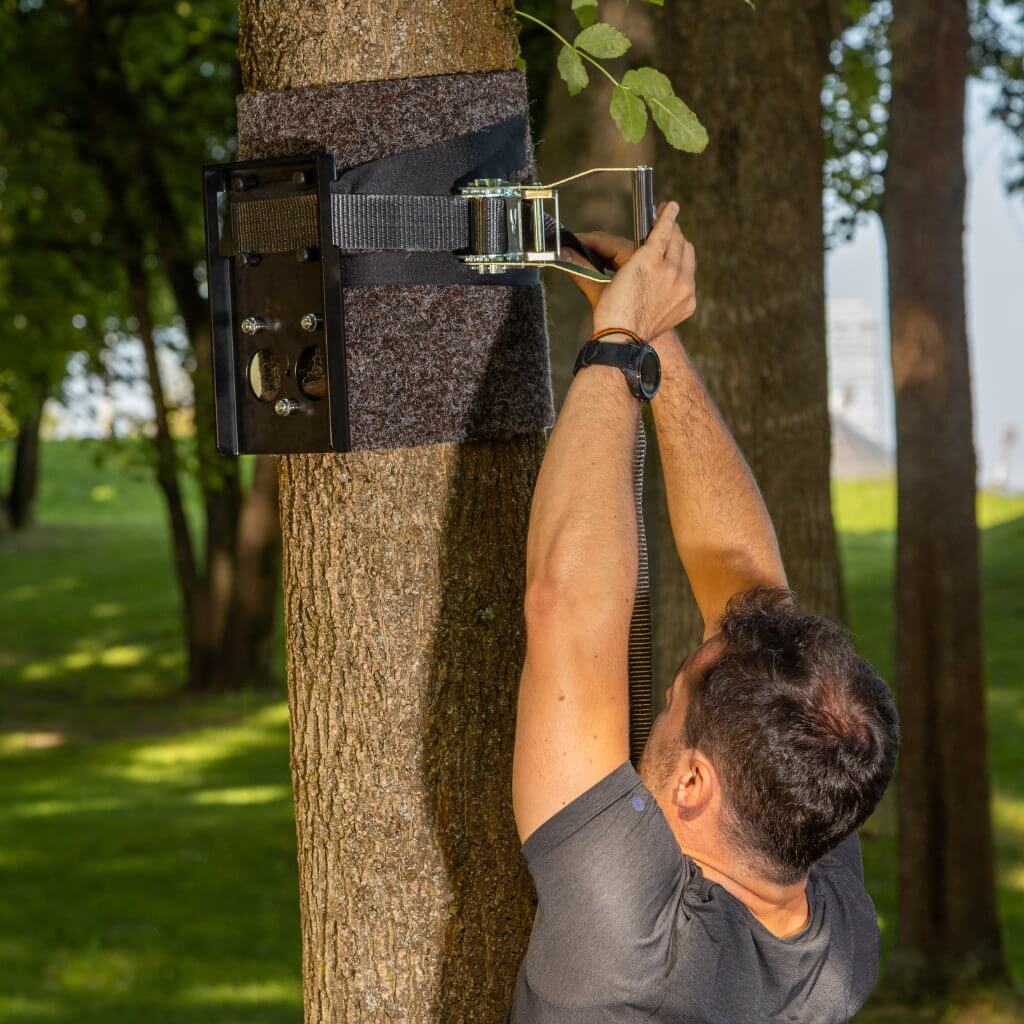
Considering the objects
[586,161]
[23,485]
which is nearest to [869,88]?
[586,161]

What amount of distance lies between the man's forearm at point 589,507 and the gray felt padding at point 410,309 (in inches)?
9.3

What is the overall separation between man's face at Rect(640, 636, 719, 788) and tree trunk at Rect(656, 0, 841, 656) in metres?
2.96

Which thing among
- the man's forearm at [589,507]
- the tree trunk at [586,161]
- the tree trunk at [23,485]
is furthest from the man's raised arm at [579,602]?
the tree trunk at [23,485]

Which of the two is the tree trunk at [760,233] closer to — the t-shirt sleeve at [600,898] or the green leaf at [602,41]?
the green leaf at [602,41]

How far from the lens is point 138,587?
77.0ft

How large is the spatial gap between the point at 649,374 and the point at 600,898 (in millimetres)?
714

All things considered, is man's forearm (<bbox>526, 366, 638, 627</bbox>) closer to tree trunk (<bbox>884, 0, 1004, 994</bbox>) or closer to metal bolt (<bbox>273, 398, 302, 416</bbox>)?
metal bolt (<bbox>273, 398, 302, 416</bbox>)

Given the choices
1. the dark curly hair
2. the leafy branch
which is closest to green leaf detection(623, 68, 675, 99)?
the leafy branch

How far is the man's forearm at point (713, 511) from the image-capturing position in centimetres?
271

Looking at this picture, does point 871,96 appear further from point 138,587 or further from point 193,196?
point 138,587

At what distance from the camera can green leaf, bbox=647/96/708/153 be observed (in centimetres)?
239

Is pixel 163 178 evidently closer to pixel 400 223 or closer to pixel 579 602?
pixel 400 223

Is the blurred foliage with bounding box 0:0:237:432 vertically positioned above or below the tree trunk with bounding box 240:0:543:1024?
above

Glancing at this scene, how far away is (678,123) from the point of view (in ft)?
7.88
